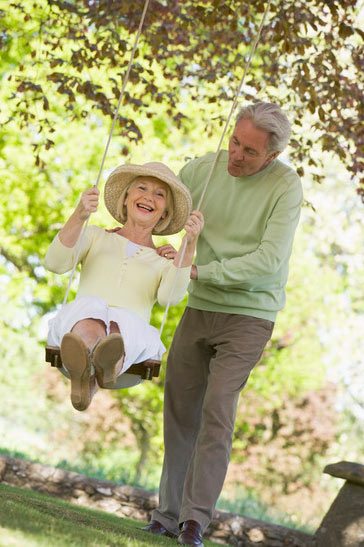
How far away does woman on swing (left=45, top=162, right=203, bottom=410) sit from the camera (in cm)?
438

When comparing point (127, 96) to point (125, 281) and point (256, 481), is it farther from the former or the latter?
point (256, 481)

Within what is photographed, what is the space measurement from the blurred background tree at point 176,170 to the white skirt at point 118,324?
2910 millimetres

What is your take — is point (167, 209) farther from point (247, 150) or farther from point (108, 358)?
point (108, 358)

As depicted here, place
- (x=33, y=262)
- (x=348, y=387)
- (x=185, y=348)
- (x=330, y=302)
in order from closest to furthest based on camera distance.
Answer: (x=185, y=348) → (x=33, y=262) → (x=330, y=302) → (x=348, y=387)

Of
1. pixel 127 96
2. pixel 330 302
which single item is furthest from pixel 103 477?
pixel 330 302

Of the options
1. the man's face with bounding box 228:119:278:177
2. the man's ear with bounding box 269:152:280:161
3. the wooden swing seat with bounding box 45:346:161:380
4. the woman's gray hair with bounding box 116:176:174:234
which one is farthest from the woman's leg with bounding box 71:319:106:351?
the man's ear with bounding box 269:152:280:161

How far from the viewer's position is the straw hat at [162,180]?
5.03m

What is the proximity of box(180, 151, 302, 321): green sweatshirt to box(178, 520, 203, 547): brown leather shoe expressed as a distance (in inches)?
40.2

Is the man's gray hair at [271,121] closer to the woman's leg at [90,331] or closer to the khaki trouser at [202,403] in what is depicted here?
the khaki trouser at [202,403]

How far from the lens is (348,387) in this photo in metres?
22.2

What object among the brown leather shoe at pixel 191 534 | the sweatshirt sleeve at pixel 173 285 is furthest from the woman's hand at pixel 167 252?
the brown leather shoe at pixel 191 534

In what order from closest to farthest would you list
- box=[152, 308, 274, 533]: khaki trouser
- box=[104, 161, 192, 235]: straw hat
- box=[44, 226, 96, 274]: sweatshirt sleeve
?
box=[152, 308, 274, 533]: khaki trouser → box=[44, 226, 96, 274]: sweatshirt sleeve → box=[104, 161, 192, 235]: straw hat

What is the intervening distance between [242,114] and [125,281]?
99 cm

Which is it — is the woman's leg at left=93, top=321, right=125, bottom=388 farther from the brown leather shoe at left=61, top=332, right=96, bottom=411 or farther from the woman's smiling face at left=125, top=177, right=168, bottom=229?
the woman's smiling face at left=125, top=177, right=168, bottom=229
